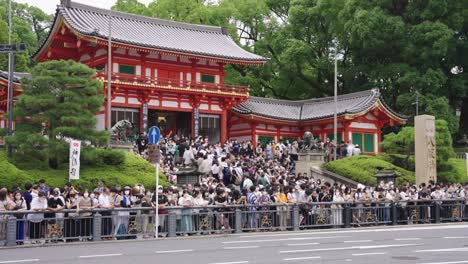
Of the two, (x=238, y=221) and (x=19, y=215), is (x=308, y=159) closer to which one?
(x=238, y=221)

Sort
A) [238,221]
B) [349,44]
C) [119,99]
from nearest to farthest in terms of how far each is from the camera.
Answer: [238,221], [119,99], [349,44]

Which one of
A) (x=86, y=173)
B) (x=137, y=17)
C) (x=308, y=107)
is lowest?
(x=86, y=173)

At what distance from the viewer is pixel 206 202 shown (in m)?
19.1

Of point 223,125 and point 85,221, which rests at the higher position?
point 223,125

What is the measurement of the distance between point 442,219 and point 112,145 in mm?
15190

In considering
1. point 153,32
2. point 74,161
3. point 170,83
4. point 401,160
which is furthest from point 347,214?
point 153,32

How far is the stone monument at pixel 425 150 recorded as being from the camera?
103 feet

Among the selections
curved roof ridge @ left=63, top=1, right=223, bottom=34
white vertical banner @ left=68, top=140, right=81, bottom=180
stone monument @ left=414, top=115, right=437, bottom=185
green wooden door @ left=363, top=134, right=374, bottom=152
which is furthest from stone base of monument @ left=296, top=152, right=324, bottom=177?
curved roof ridge @ left=63, top=1, right=223, bottom=34

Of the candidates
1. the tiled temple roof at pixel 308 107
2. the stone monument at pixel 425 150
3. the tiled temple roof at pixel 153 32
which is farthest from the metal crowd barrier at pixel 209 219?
the tiled temple roof at pixel 153 32

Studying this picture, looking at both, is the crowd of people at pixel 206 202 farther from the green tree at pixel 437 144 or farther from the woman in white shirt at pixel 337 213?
the green tree at pixel 437 144

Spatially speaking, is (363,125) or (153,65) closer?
(153,65)

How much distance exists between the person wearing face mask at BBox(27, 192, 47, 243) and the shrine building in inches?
704

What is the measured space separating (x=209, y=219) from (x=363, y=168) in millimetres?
16353

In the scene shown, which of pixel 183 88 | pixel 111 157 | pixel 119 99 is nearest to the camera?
pixel 111 157
